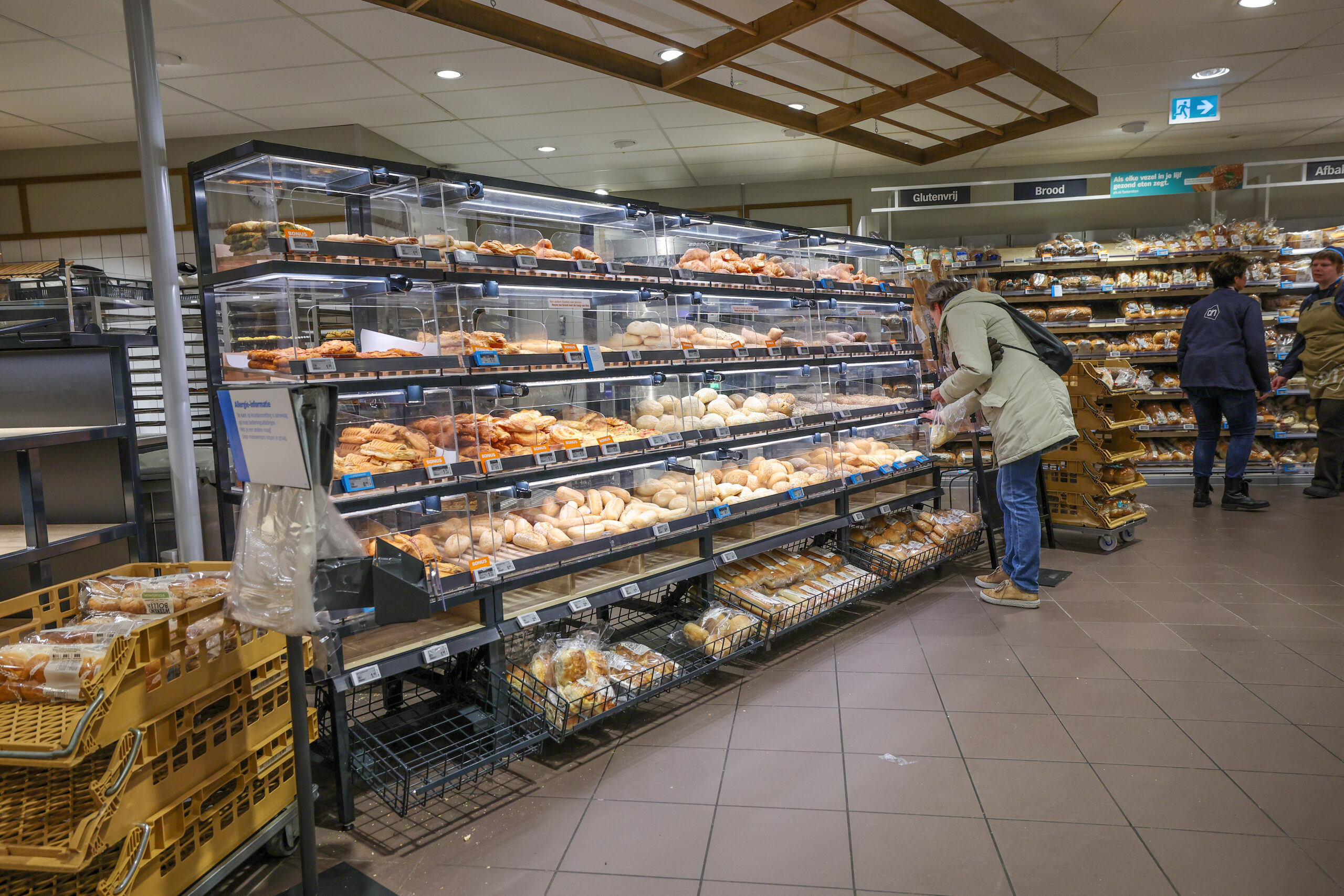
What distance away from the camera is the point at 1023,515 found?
458 cm

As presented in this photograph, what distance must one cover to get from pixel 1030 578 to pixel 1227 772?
6.35 ft

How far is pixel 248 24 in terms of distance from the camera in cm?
492

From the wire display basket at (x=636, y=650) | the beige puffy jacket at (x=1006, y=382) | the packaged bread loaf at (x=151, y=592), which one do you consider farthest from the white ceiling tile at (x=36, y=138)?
the beige puffy jacket at (x=1006, y=382)

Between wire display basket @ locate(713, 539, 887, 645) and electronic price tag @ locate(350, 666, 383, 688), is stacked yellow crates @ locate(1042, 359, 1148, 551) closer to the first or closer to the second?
wire display basket @ locate(713, 539, 887, 645)

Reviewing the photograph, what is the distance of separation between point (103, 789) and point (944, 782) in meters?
2.42

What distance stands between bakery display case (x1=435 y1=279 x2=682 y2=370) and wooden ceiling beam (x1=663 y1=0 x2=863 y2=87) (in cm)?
163

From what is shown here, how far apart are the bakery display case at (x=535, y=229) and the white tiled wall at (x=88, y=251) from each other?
5819 millimetres

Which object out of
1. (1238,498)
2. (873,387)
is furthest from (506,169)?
(1238,498)

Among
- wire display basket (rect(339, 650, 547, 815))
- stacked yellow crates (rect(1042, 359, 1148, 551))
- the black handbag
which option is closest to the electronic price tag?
wire display basket (rect(339, 650, 547, 815))

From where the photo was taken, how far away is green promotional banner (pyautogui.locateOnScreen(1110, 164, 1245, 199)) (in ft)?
27.0

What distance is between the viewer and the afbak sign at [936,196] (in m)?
8.51

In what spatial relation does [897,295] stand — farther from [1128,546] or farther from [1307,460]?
[1307,460]

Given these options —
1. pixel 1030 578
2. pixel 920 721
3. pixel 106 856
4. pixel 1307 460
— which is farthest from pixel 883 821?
pixel 1307 460

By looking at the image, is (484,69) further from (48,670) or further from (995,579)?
(48,670)
